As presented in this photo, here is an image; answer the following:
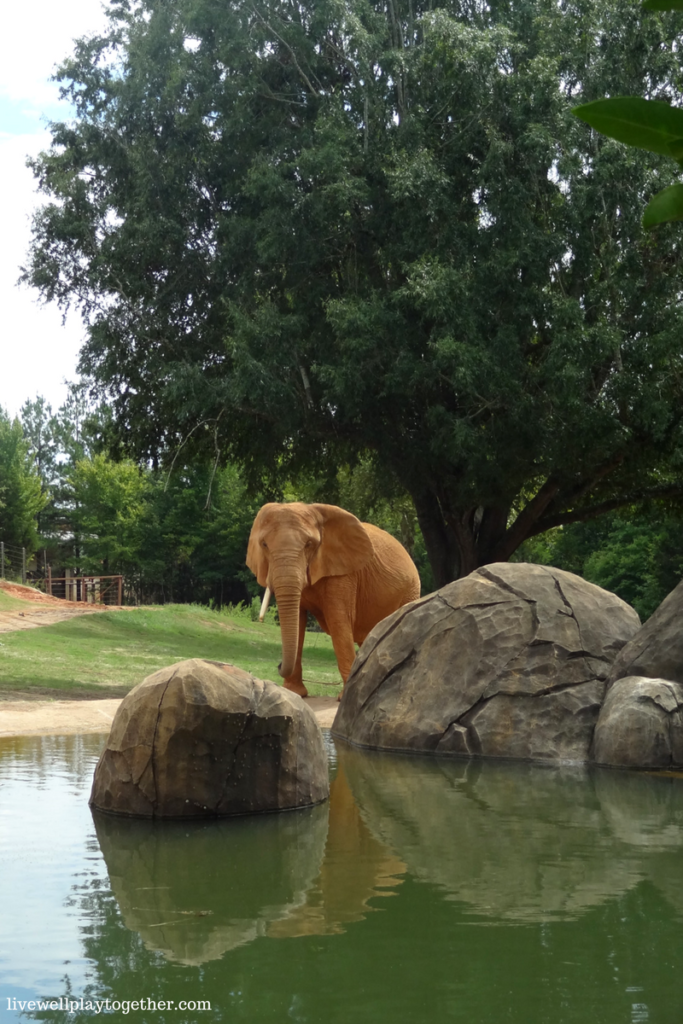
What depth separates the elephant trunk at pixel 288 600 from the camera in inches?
526

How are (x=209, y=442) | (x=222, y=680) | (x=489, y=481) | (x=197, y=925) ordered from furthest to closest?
(x=209, y=442) → (x=489, y=481) → (x=222, y=680) → (x=197, y=925)

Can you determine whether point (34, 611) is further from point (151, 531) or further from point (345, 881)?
point (345, 881)

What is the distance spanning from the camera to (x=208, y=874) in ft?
18.8

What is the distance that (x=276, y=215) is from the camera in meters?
19.2

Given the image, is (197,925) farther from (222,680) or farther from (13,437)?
(13,437)

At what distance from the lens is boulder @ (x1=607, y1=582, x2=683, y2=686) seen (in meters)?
9.88

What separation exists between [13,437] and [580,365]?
44759 millimetres

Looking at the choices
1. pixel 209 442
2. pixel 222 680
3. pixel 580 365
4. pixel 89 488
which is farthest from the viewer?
pixel 89 488

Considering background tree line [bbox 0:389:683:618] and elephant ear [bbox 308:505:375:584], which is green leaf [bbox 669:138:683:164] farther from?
background tree line [bbox 0:389:683:618]

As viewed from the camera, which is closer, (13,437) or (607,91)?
(607,91)

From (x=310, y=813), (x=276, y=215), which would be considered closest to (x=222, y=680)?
(x=310, y=813)

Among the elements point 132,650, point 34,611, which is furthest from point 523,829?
point 34,611

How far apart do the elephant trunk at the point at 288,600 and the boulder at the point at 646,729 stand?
481 cm

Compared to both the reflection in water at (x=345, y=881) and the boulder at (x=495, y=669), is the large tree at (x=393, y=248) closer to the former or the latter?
the boulder at (x=495, y=669)
